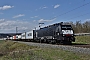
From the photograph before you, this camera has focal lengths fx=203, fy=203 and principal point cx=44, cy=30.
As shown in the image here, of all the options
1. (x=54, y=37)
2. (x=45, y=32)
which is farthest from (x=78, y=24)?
(x=54, y=37)

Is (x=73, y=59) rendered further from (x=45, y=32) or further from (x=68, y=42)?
(x=45, y=32)

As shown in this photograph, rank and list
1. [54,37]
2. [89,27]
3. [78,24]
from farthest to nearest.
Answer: [78,24] < [89,27] < [54,37]

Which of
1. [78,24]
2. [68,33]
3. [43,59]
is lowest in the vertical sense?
[43,59]

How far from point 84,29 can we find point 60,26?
236 feet

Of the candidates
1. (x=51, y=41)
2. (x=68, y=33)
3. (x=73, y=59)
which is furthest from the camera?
(x=51, y=41)

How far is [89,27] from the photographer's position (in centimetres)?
9962

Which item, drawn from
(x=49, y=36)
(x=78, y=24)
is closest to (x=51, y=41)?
(x=49, y=36)

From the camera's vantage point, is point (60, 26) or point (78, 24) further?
point (78, 24)

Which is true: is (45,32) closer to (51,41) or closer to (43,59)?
(51,41)

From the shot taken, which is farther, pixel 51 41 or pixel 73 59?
pixel 51 41

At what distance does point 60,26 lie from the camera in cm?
3216

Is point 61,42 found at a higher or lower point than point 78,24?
lower

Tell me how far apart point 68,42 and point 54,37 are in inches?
103

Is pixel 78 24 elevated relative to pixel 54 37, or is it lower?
elevated
